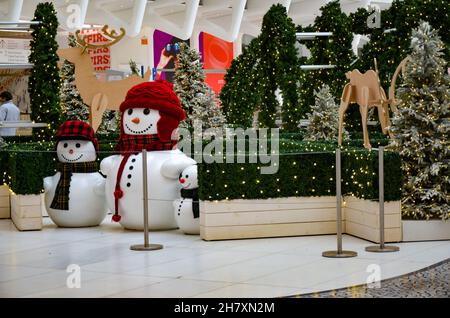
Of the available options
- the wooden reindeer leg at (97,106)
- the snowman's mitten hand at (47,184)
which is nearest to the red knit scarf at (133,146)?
the snowman's mitten hand at (47,184)

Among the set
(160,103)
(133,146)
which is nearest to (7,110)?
(133,146)

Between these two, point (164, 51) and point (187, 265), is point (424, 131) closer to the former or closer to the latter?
point (187, 265)

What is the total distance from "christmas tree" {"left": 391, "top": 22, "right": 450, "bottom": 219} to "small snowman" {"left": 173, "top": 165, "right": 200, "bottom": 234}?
2.53 meters

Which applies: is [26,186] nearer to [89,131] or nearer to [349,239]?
[89,131]

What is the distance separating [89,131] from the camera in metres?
12.0

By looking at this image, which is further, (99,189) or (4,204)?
(4,204)

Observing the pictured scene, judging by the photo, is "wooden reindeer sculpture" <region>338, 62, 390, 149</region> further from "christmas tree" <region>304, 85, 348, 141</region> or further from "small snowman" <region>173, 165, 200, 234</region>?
"christmas tree" <region>304, 85, 348, 141</region>

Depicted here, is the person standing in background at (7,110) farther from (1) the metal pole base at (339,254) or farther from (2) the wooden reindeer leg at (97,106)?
(1) the metal pole base at (339,254)

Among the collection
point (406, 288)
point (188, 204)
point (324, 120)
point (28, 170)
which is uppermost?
point (324, 120)

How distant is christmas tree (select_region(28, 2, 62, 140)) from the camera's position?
1509 cm

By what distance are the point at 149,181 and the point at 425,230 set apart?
139 inches

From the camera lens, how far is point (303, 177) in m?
10.7

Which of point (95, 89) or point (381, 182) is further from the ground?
point (95, 89)

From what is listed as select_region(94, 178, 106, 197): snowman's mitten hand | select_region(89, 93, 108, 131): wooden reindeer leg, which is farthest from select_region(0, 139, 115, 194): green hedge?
select_region(89, 93, 108, 131): wooden reindeer leg
